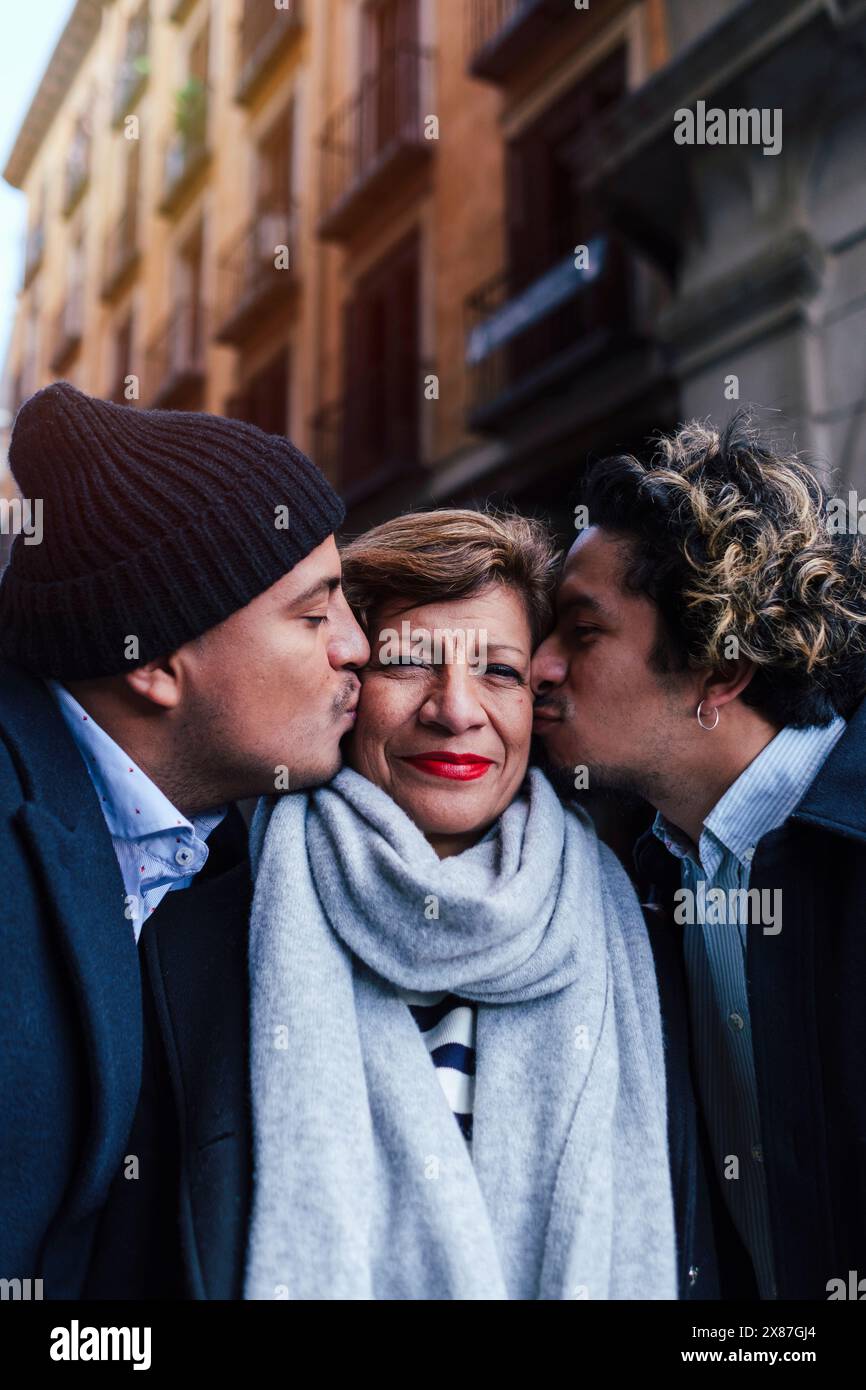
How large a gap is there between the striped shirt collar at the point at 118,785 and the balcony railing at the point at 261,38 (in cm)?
1332

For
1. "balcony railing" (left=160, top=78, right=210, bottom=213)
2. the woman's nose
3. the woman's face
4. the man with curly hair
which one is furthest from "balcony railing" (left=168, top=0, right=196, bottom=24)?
the woman's nose

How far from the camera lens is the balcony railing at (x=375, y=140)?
1152cm

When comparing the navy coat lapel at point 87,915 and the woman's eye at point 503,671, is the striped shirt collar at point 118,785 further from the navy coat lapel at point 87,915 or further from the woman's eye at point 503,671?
the woman's eye at point 503,671

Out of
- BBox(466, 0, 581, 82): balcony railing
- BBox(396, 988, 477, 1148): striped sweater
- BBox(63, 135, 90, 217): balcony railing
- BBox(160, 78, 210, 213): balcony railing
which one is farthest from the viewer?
BBox(63, 135, 90, 217): balcony railing

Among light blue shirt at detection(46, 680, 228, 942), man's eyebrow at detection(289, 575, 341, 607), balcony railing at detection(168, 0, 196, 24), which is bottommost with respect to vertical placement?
light blue shirt at detection(46, 680, 228, 942)

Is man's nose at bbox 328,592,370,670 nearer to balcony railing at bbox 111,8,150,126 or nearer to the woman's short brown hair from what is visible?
the woman's short brown hair

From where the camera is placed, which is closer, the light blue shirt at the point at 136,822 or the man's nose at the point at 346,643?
the light blue shirt at the point at 136,822

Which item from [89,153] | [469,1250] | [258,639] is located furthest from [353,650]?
[89,153]

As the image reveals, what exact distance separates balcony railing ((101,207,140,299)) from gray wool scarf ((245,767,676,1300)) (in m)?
17.3

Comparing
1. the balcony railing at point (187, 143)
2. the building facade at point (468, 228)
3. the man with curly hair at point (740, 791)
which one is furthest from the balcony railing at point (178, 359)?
the man with curly hair at point (740, 791)

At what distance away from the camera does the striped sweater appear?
2283 millimetres

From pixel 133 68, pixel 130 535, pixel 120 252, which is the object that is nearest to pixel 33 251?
pixel 120 252

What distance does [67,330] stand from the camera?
20.3 m
